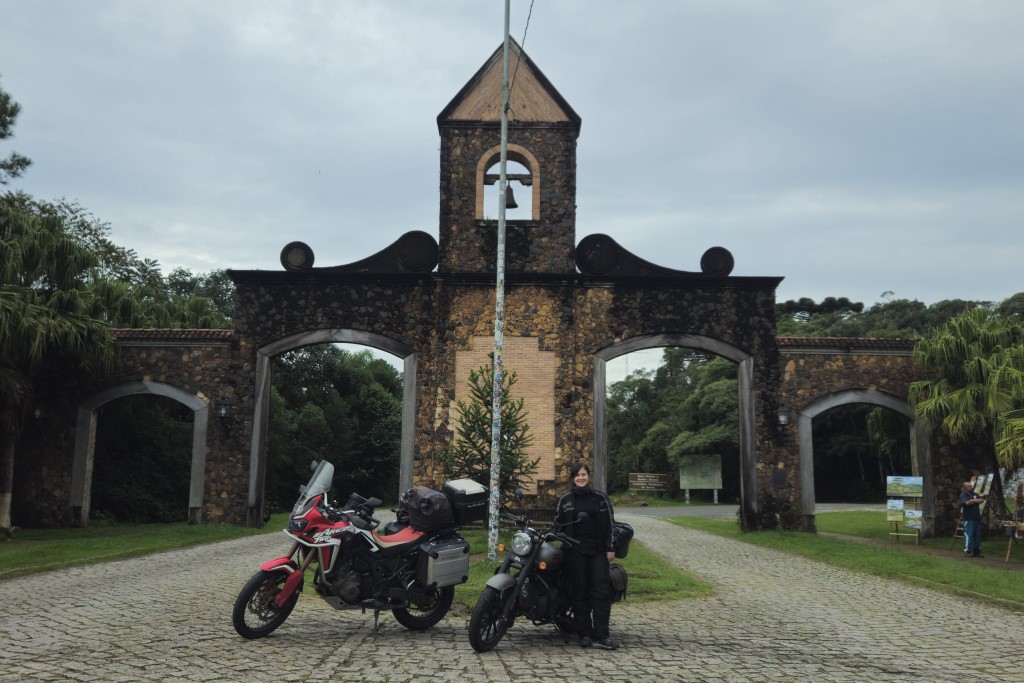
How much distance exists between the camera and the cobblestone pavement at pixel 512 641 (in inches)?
201

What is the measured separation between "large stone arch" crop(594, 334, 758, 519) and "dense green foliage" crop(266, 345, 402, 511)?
55.2ft

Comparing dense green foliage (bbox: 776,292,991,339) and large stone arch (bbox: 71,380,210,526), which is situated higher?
dense green foliage (bbox: 776,292,991,339)

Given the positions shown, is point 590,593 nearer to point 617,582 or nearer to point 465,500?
point 617,582

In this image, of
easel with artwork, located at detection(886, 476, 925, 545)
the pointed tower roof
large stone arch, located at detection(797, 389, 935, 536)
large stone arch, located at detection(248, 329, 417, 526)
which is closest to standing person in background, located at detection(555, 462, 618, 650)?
large stone arch, located at detection(248, 329, 417, 526)

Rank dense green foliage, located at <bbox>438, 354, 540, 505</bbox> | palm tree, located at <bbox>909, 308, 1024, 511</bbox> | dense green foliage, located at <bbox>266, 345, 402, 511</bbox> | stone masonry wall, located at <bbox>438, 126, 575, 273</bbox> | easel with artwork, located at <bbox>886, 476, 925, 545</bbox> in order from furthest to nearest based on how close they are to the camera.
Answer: dense green foliage, located at <bbox>266, 345, 402, 511</bbox> → stone masonry wall, located at <bbox>438, 126, 575, 273</bbox> → easel with artwork, located at <bbox>886, 476, 925, 545</bbox> → palm tree, located at <bbox>909, 308, 1024, 511</bbox> → dense green foliage, located at <bbox>438, 354, 540, 505</bbox>

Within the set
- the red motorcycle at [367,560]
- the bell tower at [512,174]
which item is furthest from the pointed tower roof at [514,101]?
Result: the red motorcycle at [367,560]

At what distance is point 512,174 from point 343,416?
2103cm

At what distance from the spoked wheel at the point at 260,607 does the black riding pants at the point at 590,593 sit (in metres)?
2.18

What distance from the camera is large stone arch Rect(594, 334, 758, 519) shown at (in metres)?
17.3

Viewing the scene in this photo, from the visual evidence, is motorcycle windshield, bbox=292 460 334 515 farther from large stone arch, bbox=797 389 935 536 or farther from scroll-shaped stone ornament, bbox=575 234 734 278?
large stone arch, bbox=797 389 935 536

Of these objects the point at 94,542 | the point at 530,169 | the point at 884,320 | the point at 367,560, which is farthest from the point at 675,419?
the point at 367,560

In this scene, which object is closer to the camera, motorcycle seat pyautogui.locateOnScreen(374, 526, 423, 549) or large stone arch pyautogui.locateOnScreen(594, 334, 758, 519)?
motorcycle seat pyautogui.locateOnScreen(374, 526, 423, 549)

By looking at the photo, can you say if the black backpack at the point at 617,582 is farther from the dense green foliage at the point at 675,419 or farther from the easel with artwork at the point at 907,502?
the dense green foliage at the point at 675,419

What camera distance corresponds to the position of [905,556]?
12.6m
